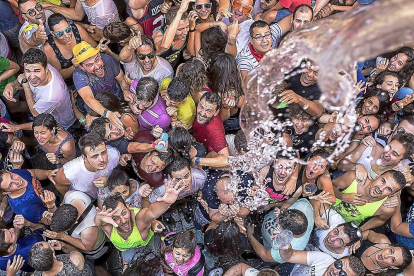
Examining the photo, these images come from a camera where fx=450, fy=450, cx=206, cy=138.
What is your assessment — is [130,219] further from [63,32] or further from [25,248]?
[63,32]

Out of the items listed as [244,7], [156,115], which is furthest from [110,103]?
[244,7]

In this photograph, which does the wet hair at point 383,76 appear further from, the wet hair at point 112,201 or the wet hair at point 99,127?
the wet hair at point 112,201

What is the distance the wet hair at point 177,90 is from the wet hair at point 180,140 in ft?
1.20

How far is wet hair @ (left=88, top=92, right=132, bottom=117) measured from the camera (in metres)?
5.57

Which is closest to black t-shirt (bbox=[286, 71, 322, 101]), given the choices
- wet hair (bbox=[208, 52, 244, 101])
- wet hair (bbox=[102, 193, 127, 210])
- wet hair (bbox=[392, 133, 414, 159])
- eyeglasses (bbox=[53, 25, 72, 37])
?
wet hair (bbox=[208, 52, 244, 101])

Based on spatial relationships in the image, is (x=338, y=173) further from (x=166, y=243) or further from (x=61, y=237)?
(x=61, y=237)

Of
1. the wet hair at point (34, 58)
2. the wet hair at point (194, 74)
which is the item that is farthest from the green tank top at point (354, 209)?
the wet hair at point (34, 58)

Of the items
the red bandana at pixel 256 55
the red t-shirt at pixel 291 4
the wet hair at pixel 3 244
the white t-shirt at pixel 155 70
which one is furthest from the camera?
the red t-shirt at pixel 291 4

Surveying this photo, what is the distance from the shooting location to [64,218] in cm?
472

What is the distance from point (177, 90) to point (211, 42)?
113 centimetres

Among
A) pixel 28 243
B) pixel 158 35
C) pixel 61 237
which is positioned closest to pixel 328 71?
pixel 158 35

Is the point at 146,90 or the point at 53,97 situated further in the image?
the point at 53,97

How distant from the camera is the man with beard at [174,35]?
5876 millimetres

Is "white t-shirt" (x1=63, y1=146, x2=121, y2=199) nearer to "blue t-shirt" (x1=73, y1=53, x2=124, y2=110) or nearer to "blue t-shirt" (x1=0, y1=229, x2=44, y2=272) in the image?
"blue t-shirt" (x1=0, y1=229, x2=44, y2=272)
